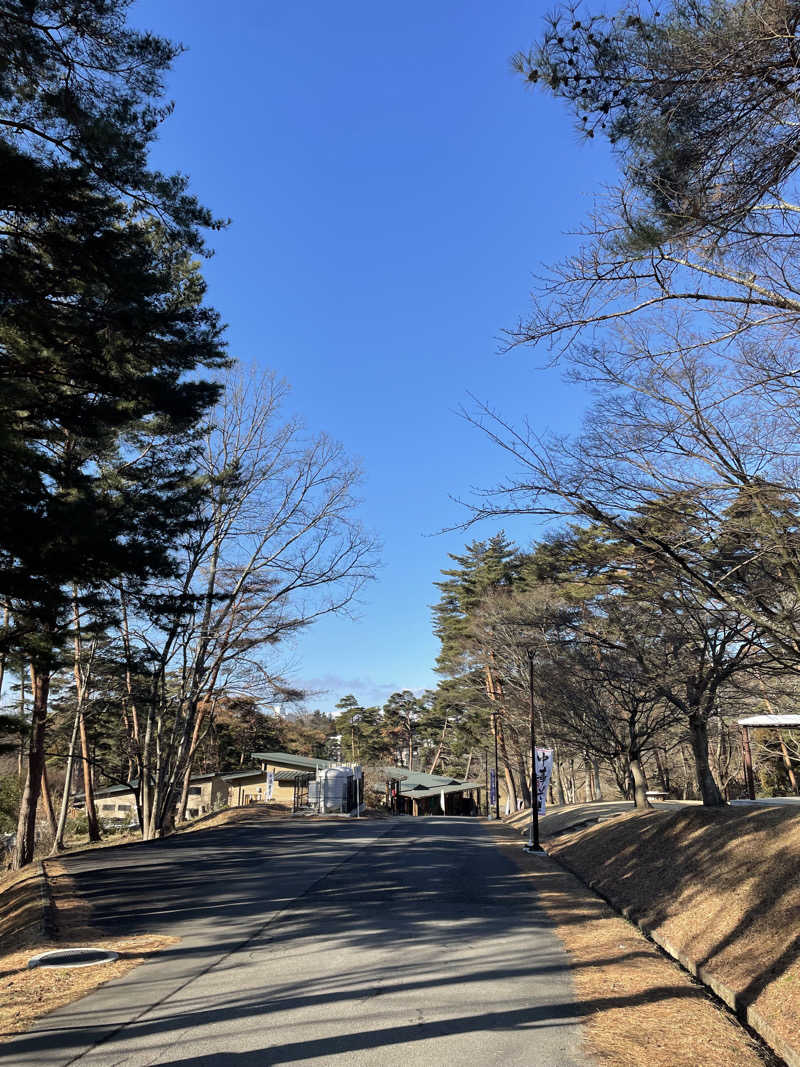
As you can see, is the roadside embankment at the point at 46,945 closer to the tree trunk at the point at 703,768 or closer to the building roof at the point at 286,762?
the tree trunk at the point at 703,768

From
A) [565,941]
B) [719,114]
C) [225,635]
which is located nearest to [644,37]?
[719,114]

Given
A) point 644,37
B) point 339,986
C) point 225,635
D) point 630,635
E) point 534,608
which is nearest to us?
point 644,37

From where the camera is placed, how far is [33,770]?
1514 cm

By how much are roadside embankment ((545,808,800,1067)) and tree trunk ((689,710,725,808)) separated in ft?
1.96

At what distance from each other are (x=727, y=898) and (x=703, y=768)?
5807 millimetres

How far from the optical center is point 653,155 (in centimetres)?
562

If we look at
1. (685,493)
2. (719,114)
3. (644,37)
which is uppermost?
(644,37)

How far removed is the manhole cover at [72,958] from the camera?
6.64 metres

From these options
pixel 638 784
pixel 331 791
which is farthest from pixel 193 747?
pixel 638 784

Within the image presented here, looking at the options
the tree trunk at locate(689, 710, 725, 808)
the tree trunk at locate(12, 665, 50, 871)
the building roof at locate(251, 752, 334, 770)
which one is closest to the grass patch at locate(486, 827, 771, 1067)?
the tree trunk at locate(689, 710, 725, 808)

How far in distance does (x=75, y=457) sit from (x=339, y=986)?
9.55 m

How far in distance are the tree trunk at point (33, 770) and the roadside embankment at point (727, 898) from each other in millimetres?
11703

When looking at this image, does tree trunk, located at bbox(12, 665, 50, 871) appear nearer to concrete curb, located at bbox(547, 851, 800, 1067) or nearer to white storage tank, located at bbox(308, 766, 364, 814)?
concrete curb, located at bbox(547, 851, 800, 1067)

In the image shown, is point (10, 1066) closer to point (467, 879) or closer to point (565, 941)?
point (565, 941)
